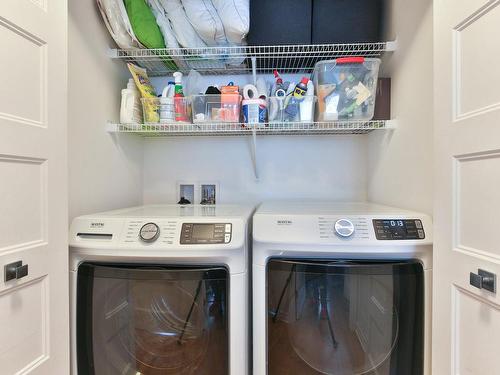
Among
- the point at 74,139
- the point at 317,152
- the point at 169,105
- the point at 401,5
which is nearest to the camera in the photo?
the point at 74,139

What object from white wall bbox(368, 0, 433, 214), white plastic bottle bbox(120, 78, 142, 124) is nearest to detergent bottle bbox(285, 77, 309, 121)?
white wall bbox(368, 0, 433, 214)

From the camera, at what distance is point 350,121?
4.28 feet

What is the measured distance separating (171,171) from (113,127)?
459mm

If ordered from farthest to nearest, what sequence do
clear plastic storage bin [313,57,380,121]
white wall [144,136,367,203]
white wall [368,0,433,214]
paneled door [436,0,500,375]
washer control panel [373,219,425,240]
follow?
1. white wall [144,136,367,203]
2. clear plastic storage bin [313,57,380,121]
3. white wall [368,0,433,214]
4. washer control panel [373,219,425,240]
5. paneled door [436,0,500,375]

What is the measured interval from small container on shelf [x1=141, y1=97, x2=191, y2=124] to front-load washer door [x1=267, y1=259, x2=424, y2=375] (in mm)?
871

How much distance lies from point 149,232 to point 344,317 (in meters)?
0.80

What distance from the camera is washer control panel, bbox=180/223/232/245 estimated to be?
37.4 inches

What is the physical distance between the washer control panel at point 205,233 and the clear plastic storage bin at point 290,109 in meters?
0.67

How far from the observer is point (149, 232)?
0.97 m

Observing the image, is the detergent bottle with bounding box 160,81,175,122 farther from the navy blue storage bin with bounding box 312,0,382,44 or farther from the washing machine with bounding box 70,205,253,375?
the navy blue storage bin with bounding box 312,0,382,44

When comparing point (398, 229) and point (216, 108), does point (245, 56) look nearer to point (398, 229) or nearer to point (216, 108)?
point (216, 108)

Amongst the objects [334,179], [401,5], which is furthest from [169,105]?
[401,5]

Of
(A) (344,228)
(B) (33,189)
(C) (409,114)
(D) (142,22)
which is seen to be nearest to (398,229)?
(A) (344,228)

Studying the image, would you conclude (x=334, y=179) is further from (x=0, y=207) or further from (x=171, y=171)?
(x=0, y=207)
